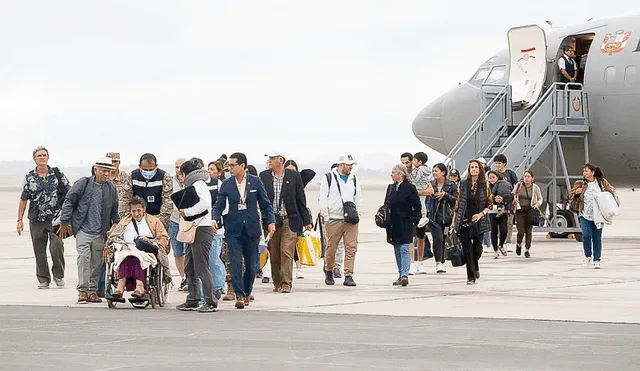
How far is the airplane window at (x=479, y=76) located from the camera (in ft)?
100

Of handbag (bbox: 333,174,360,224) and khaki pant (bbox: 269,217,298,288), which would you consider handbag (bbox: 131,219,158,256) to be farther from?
handbag (bbox: 333,174,360,224)

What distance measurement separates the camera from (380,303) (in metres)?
15.5

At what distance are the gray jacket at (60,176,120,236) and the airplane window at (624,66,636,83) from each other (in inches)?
561

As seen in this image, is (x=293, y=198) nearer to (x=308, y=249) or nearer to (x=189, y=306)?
(x=308, y=249)

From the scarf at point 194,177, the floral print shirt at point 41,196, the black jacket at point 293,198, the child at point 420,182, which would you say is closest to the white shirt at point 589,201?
the child at point 420,182

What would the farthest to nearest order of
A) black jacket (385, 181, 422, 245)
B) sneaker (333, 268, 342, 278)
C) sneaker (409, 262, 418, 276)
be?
sneaker (409, 262, 418, 276) < sneaker (333, 268, 342, 278) < black jacket (385, 181, 422, 245)

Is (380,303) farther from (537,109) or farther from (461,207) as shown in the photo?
(537,109)

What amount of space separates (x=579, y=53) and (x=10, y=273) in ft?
48.8

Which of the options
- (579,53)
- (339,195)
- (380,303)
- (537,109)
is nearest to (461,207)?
(339,195)

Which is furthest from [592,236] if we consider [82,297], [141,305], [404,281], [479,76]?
[479,76]

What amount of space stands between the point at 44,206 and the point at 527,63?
13.7 metres

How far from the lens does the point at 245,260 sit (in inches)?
612

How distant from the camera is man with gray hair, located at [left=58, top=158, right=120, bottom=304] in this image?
16.3 meters

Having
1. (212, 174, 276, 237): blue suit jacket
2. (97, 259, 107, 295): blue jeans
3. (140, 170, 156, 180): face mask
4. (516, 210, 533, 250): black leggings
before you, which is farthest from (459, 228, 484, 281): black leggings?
(516, 210, 533, 250): black leggings
